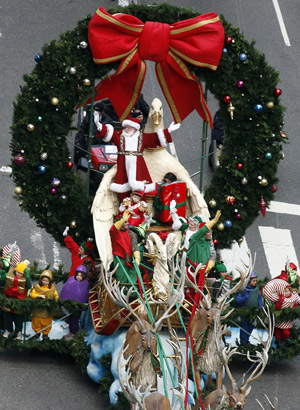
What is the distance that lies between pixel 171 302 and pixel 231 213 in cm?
437

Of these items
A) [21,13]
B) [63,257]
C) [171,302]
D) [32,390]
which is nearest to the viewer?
[171,302]

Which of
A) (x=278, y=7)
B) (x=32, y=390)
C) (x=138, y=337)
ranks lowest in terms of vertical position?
(x=32, y=390)

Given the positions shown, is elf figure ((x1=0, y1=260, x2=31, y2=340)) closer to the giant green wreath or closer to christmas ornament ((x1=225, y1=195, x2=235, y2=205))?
the giant green wreath

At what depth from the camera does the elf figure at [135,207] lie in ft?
78.3

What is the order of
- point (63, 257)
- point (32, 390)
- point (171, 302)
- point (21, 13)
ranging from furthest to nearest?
point (21, 13), point (63, 257), point (32, 390), point (171, 302)

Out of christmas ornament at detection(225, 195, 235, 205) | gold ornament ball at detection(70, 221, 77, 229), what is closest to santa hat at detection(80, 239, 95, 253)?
gold ornament ball at detection(70, 221, 77, 229)

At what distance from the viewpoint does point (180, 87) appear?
80.1ft

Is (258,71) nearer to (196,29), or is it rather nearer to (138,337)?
(196,29)

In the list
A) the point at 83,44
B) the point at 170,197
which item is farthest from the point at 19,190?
the point at 83,44

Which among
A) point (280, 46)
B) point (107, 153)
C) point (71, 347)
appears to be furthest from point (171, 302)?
point (280, 46)

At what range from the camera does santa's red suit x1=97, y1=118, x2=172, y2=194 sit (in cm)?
2391

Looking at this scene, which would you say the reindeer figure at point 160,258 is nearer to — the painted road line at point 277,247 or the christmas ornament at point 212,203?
the christmas ornament at point 212,203

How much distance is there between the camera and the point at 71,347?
2384 centimetres

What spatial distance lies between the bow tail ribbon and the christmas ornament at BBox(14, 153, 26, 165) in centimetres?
276
